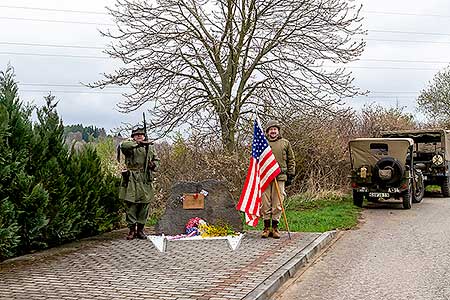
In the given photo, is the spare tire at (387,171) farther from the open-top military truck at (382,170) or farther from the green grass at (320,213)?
the green grass at (320,213)

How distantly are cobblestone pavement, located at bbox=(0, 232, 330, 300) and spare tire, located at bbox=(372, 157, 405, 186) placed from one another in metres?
6.94

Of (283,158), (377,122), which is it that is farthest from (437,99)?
(283,158)

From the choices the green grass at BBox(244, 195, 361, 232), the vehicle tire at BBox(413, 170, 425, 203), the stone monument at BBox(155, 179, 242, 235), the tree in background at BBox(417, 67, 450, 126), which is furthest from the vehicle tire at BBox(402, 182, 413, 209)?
the tree in background at BBox(417, 67, 450, 126)

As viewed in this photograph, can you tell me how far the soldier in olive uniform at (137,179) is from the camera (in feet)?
36.6

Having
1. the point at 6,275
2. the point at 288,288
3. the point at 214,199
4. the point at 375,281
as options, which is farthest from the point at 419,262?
the point at 6,275

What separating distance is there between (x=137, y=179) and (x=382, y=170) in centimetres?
868

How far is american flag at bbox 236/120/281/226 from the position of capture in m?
11.2

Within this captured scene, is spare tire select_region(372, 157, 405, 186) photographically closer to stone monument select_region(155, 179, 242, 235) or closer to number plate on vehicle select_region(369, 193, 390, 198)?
number plate on vehicle select_region(369, 193, 390, 198)

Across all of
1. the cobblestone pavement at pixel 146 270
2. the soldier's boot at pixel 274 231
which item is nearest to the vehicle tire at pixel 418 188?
Result: the soldier's boot at pixel 274 231

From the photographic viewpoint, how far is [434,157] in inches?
851

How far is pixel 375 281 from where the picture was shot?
321 inches

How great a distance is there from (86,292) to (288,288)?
101 inches

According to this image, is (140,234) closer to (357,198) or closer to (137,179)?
(137,179)

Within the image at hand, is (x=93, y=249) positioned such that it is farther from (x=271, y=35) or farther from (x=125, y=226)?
(x=271, y=35)
